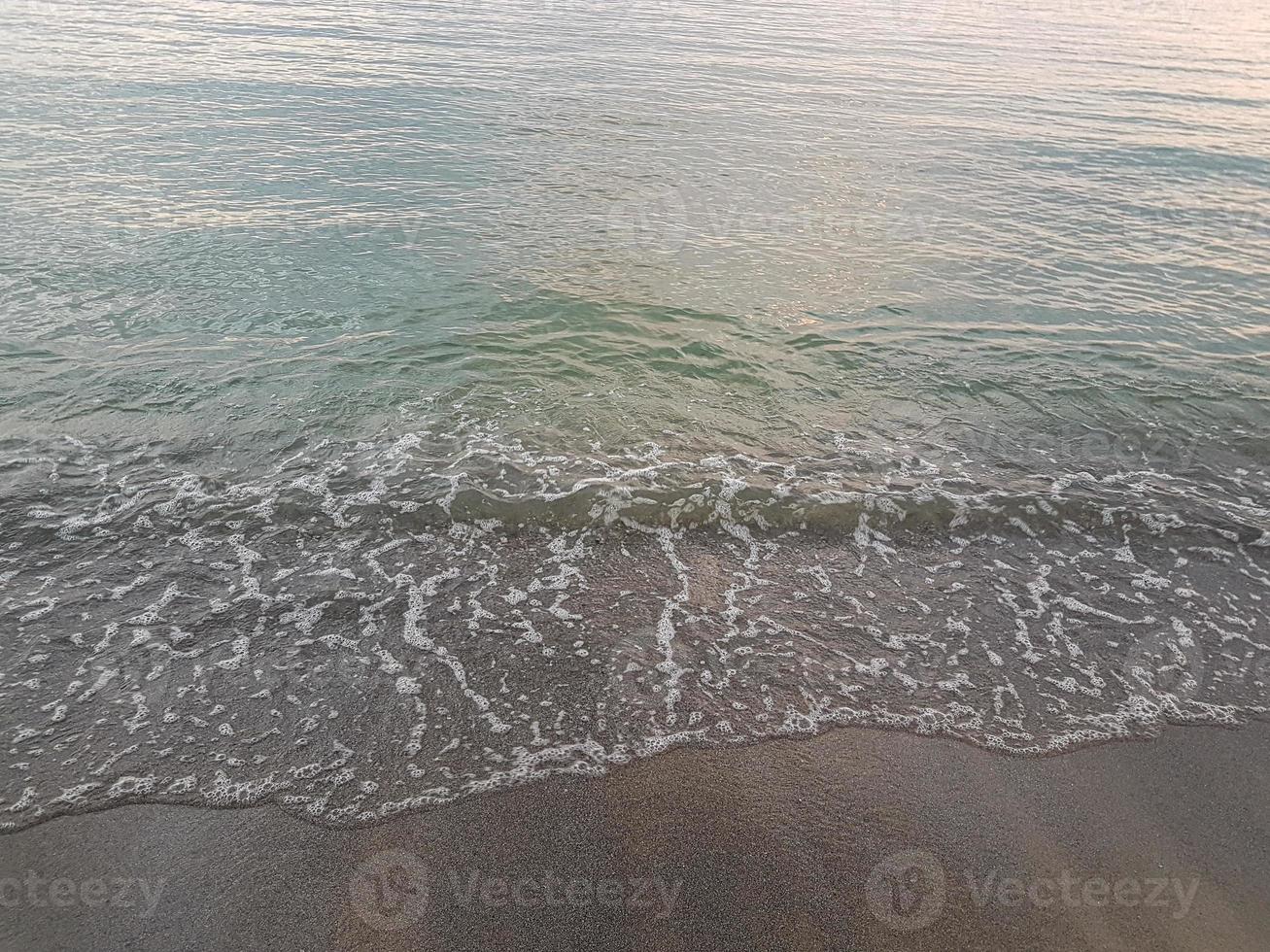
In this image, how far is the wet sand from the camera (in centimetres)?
330

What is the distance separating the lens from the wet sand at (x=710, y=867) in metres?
3.30

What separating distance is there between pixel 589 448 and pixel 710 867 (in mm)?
3794

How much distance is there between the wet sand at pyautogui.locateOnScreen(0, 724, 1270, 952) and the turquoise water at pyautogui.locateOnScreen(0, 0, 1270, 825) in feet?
0.83

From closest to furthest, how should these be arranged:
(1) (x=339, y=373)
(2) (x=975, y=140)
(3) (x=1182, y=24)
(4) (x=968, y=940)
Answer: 1. (4) (x=968, y=940)
2. (1) (x=339, y=373)
3. (2) (x=975, y=140)
4. (3) (x=1182, y=24)

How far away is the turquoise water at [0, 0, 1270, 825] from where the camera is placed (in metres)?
4.43

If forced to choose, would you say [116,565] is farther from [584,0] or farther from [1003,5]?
[1003,5]

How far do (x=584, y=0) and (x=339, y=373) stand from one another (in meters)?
35.3

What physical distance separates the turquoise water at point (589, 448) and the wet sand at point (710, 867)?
0.25 m

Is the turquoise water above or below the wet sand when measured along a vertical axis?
below

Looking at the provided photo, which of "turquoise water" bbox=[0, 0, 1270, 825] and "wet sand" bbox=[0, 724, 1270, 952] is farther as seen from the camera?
"turquoise water" bbox=[0, 0, 1270, 825]

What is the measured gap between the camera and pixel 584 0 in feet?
119

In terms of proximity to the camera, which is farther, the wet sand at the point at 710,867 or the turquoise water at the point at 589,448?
the turquoise water at the point at 589,448

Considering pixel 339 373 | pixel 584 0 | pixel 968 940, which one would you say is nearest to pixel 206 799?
pixel 968 940

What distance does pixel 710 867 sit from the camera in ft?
11.6
